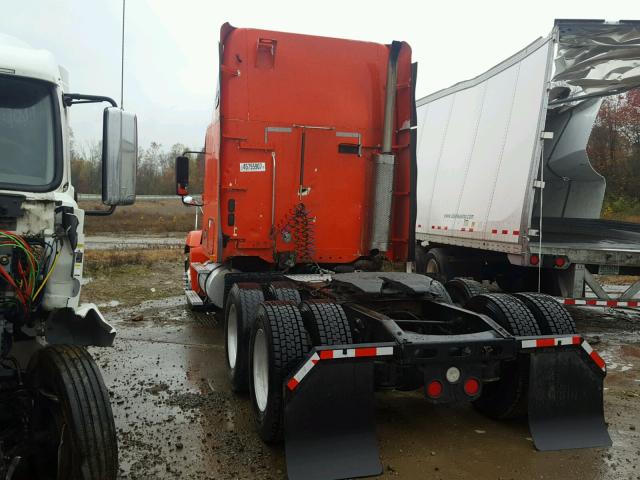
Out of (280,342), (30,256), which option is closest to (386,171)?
(280,342)

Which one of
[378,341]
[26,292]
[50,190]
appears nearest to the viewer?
[26,292]

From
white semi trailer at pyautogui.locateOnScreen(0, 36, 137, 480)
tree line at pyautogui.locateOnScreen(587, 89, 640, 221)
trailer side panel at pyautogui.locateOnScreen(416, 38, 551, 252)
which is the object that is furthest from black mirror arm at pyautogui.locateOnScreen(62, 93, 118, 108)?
tree line at pyautogui.locateOnScreen(587, 89, 640, 221)

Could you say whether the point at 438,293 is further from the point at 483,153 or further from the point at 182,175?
the point at 483,153

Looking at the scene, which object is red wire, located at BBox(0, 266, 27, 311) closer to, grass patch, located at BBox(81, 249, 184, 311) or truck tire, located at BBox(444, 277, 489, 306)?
truck tire, located at BBox(444, 277, 489, 306)

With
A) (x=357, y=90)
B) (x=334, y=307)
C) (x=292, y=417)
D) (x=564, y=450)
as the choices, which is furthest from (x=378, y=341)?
(x=357, y=90)

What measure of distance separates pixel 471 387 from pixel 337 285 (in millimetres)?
1715

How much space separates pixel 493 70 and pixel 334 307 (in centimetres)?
609

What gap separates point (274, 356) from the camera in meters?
4.02

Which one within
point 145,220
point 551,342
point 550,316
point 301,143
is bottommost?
point 145,220

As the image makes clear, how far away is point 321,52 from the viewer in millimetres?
6625

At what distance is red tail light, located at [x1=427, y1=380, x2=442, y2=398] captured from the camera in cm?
389

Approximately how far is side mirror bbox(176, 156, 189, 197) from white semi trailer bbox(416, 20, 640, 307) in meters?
4.36

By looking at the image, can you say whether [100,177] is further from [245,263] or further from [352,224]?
[352,224]

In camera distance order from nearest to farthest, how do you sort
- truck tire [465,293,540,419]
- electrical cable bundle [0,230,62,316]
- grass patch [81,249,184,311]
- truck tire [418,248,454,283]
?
electrical cable bundle [0,230,62,316], truck tire [465,293,540,419], truck tire [418,248,454,283], grass patch [81,249,184,311]
